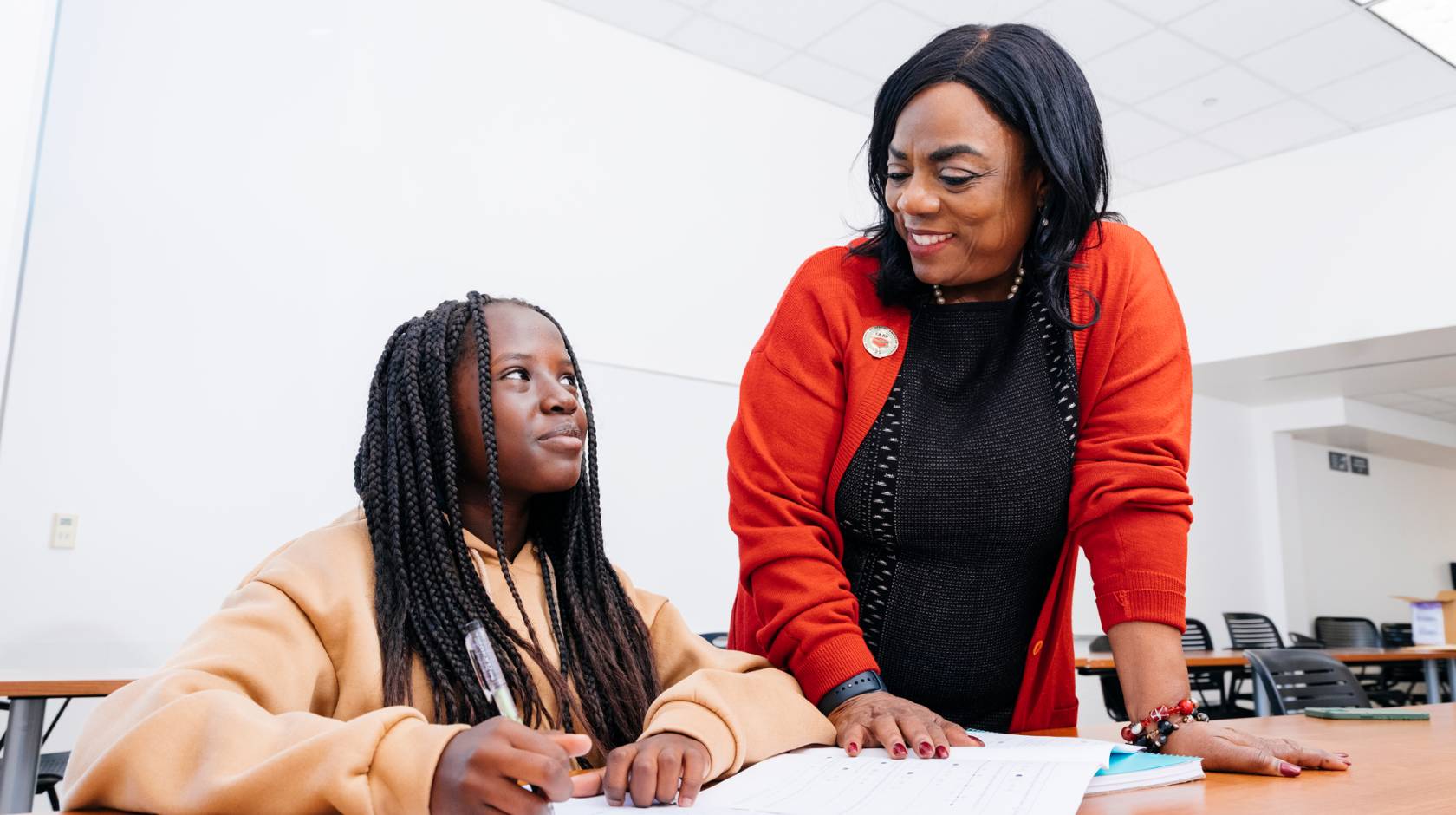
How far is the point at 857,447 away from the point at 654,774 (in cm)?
52

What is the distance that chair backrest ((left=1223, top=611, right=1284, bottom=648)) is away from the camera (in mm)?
5793

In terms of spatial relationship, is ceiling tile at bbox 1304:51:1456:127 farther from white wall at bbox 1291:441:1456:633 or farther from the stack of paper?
the stack of paper

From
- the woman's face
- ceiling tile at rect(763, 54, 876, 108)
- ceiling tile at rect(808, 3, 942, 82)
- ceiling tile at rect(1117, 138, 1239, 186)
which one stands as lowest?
the woman's face

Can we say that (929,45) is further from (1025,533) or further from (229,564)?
(229,564)

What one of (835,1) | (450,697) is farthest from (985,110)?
(835,1)

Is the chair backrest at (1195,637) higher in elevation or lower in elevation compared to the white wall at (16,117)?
lower

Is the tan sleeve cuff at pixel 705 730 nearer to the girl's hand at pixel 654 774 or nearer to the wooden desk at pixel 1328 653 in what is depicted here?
the girl's hand at pixel 654 774

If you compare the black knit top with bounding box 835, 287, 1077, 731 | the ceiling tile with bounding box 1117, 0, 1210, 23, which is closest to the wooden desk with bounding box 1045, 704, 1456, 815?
the black knit top with bounding box 835, 287, 1077, 731

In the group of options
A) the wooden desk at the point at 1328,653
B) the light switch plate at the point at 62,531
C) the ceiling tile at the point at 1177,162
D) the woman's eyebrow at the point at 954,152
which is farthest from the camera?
the ceiling tile at the point at 1177,162

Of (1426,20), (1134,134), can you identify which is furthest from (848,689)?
(1134,134)

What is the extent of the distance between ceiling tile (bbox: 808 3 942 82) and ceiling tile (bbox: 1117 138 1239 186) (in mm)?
1809

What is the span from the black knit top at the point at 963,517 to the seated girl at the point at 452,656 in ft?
0.61

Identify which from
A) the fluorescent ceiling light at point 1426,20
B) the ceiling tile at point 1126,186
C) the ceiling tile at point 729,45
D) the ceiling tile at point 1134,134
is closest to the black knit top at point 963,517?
the ceiling tile at point 729,45

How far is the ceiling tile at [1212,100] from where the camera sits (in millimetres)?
4879
